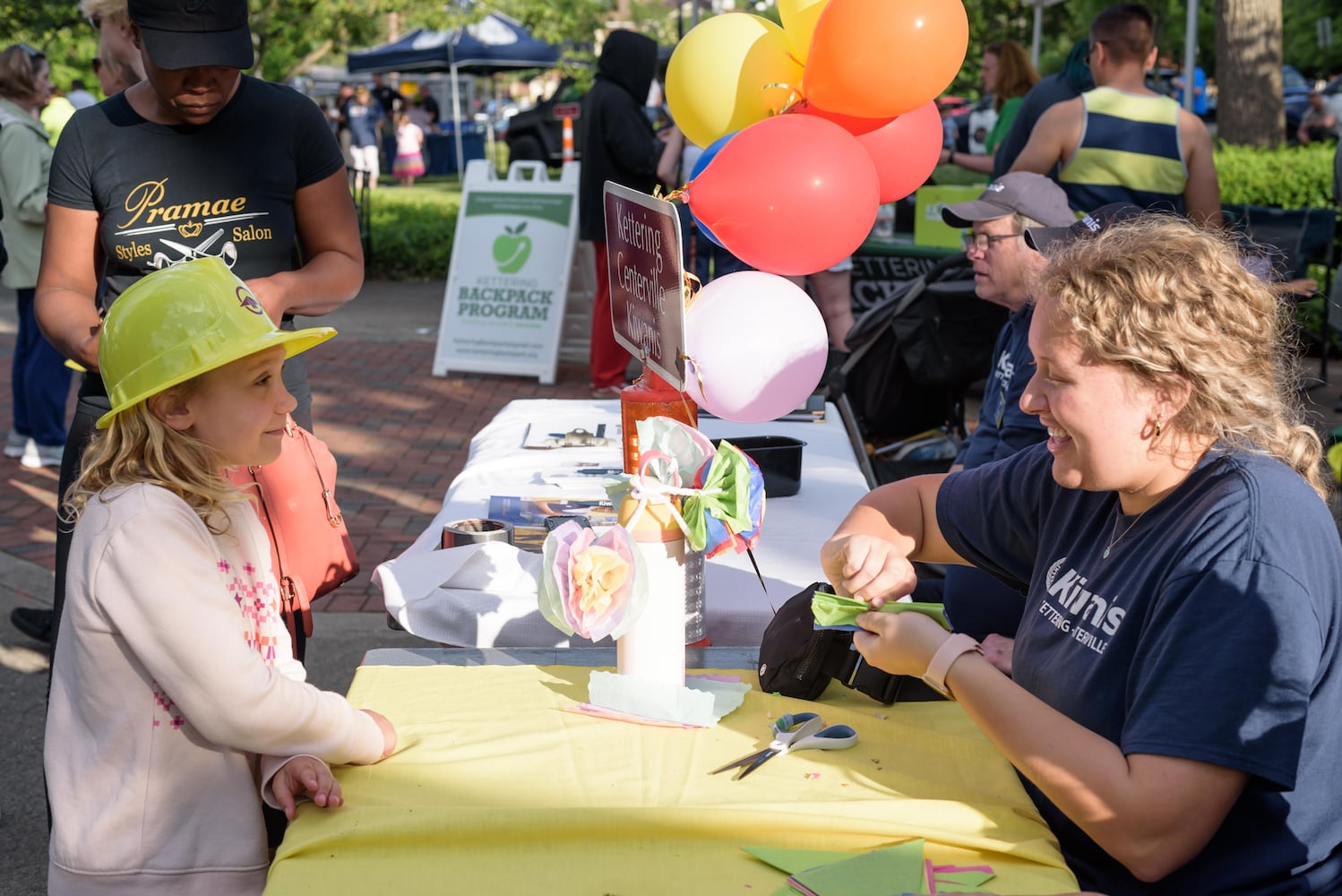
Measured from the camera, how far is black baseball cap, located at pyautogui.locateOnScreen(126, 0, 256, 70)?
2.52 metres

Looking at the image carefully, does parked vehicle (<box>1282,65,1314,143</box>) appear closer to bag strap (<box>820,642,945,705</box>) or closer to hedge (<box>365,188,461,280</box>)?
hedge (<box>365,188,461,280</box>)

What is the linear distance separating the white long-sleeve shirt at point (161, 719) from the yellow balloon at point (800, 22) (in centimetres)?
165

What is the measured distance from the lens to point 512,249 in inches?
331

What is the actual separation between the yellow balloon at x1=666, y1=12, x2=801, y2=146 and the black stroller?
223 centimetres

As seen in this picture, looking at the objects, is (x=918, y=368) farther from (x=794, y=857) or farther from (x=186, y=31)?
(x=794, y=857)

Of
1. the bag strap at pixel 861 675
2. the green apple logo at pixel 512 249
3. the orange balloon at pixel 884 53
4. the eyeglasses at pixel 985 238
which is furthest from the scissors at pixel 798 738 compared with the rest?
the green apple logo at pixel 512 249

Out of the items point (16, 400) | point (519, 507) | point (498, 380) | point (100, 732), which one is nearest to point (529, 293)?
point (498, 380)

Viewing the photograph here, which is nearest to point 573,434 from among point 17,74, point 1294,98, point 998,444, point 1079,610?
point 998,444

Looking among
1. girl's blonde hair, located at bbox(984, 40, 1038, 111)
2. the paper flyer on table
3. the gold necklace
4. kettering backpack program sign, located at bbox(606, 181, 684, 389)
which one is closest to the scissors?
the gold necklace

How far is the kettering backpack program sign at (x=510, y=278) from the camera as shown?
823 cm

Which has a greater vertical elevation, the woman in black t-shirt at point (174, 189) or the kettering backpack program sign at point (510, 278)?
the woman in black t-shirt at point (174, 189)

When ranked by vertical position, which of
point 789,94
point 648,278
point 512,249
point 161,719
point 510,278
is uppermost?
point 789,94

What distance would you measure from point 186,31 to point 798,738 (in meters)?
1.83

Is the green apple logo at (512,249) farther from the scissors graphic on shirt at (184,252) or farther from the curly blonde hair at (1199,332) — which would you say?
the curly blonde hair at (1199,332)
